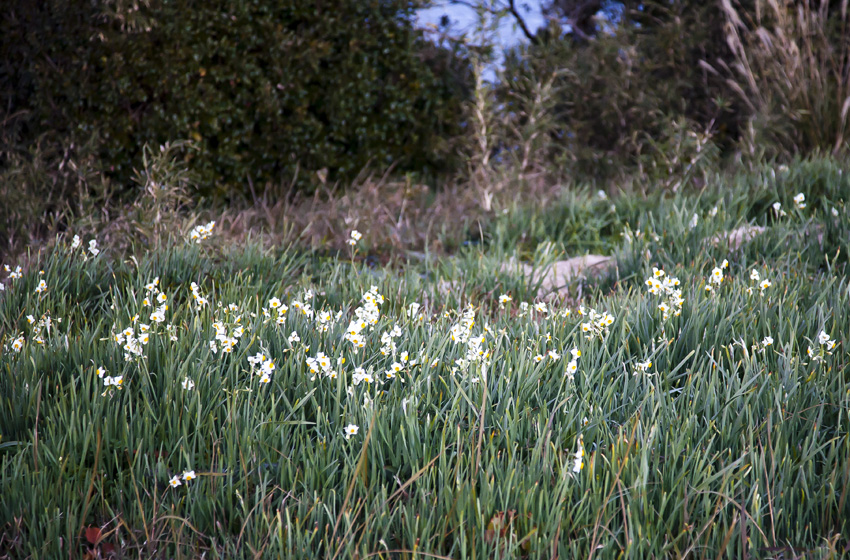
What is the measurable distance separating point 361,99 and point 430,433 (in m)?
4.74

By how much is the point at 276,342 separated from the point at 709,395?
142 cm

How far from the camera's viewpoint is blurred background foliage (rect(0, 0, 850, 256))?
16.0 feet

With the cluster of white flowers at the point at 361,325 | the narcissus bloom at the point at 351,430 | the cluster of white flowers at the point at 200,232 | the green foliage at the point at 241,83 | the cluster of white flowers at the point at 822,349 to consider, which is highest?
the green foliage at the point at 241,83

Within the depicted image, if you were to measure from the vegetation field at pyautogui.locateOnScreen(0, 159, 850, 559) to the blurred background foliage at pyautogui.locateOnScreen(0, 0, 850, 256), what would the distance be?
91.0 inches

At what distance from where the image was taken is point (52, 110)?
16.3 ft

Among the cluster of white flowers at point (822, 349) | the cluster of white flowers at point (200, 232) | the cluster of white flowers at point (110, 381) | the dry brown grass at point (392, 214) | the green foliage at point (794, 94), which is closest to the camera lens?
the cluster of white flowers at point (110, 381)

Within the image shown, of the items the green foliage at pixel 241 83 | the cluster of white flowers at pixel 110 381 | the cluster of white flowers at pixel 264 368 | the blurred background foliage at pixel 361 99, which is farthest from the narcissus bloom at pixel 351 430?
the green foliage at pixel 241 83

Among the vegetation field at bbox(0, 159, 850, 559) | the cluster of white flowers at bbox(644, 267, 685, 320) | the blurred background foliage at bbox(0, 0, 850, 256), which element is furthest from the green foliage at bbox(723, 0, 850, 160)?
the cluster of white flowers at bbox(644, 267, 685, 320)

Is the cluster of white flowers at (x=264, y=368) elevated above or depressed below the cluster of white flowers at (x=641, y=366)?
below

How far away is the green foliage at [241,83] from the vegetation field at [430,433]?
257 centimetres

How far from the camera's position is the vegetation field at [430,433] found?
161cm

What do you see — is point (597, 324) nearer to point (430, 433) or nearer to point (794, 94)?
point (430, 433)

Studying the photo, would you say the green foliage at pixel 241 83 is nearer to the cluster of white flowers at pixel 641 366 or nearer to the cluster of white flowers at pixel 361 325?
the cluster of white flowers at pixel 361 325

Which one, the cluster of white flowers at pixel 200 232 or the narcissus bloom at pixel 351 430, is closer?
the narcissus bloom at pixel 351 430
